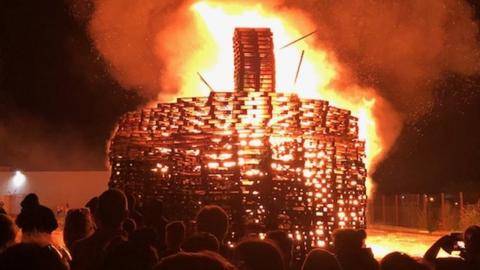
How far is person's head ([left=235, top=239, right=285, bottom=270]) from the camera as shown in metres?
3.50

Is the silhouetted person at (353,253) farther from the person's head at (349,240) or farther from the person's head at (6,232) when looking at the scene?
the person's head at (6,232)

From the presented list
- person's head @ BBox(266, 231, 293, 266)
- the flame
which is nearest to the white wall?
the flame

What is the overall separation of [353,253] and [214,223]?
3.78 ft

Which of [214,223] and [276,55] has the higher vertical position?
[276,55]

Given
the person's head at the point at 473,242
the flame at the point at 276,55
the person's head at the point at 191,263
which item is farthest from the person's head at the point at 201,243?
the flame at the point at 276,55

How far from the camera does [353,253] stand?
4645mm

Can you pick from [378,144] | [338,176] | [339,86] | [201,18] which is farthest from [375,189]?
[338,176]

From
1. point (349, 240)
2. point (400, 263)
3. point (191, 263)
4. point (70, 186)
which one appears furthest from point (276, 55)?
point (70, 186)

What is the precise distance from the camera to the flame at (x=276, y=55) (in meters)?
11.3

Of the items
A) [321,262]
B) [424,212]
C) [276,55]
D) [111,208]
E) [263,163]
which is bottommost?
[321,262]

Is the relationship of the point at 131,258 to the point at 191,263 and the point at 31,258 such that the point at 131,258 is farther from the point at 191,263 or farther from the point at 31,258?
the point at 191,263

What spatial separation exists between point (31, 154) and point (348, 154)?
42.3 meters

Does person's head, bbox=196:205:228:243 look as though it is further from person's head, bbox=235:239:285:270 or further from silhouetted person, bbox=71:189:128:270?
person's head, bbox=235:239:285:270

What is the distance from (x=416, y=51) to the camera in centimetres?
1458
